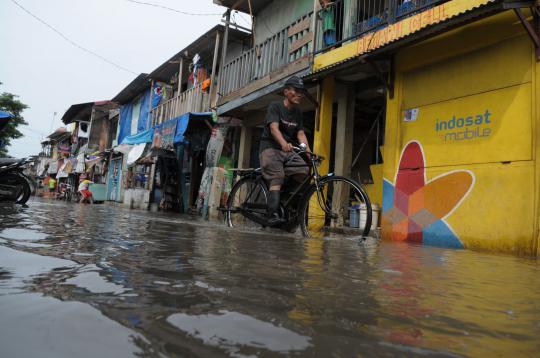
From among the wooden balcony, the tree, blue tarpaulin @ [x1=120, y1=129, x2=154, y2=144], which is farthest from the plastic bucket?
the tree

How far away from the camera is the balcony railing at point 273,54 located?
770cm

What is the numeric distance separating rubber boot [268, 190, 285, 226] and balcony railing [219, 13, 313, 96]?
13.3 ft

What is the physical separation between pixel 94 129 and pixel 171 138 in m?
16.1

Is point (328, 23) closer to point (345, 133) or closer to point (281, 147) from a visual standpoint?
point (345, 133)

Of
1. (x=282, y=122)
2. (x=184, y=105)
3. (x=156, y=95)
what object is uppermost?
(x=156, y=95)

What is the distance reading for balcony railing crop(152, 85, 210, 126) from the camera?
1137cm

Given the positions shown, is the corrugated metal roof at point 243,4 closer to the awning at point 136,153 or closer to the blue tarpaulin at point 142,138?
the blue tarpaulin at point 142,138

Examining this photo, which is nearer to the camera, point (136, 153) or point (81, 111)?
point (136, 153)

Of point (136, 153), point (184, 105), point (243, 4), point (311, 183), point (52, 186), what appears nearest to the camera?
point (311, 183)

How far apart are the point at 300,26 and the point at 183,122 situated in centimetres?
445

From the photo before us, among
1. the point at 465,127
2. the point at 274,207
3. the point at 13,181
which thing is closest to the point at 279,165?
the point at 274,207

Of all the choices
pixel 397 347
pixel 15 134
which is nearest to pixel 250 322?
pixel 397 347

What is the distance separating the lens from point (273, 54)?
27.5 feet

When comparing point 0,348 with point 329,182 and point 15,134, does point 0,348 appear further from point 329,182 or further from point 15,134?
point 15,134
